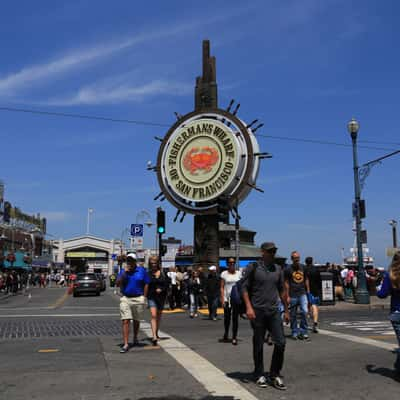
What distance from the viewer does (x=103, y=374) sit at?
6820 millimetres

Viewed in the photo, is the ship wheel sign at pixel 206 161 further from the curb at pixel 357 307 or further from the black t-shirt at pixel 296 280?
the black t-shirt at pixel 296 280

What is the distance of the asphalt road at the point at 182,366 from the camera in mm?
5848

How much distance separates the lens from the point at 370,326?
42.3ft

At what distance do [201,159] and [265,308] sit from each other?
56.9 feet

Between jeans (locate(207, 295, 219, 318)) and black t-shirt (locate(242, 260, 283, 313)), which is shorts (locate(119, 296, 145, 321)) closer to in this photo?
black t-shirt (locate(242, 260, 283, 313))

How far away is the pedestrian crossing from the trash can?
521 centimetres

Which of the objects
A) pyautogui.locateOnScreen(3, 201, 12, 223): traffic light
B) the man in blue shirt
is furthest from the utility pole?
pyautogui.locateOnScreen(3, 201, 12, 223): traffic light

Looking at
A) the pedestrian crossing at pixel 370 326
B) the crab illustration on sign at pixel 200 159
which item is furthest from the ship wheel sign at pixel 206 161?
the pedestrian crossing at pixel 370 326

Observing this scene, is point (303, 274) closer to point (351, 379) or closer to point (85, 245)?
point (351, 379)

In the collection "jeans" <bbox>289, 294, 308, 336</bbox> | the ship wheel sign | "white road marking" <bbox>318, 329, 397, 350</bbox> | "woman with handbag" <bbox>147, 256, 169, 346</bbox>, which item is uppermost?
the ship wheel sign

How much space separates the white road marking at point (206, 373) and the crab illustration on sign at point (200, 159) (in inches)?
542

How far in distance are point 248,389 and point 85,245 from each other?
101m

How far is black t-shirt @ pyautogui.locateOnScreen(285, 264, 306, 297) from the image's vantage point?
423 inches

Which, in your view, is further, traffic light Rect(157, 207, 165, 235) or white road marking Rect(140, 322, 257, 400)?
traffic light Rect(157, 207, 165, 235)
